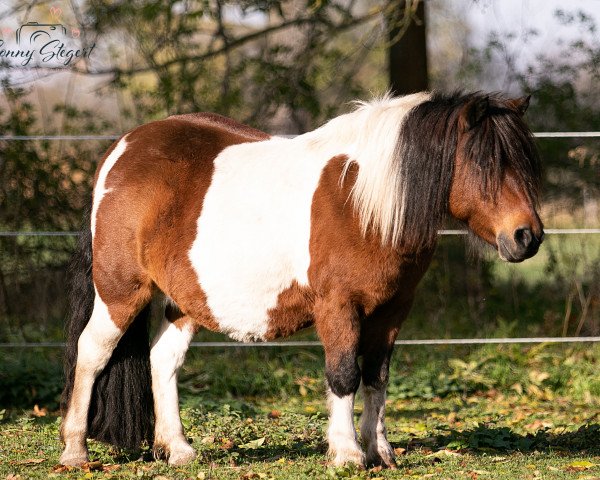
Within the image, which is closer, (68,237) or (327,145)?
(327,145)

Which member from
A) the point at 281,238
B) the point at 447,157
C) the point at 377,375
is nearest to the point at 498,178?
the point at 447,157

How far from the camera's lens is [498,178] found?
369cm

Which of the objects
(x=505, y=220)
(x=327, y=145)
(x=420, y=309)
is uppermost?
(x=327, y=145)

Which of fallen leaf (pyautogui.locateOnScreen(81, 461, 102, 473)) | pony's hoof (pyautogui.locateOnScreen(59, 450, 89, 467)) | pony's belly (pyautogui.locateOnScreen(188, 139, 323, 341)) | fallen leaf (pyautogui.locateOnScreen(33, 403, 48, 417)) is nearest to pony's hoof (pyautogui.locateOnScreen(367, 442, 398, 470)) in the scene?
pony's belly (pyautogui.locateOnScreen(188, 139, 323, 341))

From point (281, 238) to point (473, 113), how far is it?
1096mm

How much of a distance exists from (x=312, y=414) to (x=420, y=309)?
287cm

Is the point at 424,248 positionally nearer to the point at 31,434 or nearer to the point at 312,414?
the point at 312,414

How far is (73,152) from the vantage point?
8.48m

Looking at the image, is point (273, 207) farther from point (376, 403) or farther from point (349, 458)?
point (349, 458)

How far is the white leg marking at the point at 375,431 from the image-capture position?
4.16 meters

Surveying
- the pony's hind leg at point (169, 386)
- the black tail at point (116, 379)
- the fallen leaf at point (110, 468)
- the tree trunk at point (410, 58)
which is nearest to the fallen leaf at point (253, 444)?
the pony's hind leg at point (169, 386)

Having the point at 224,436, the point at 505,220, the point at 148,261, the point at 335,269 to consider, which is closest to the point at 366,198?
the point at 335,269

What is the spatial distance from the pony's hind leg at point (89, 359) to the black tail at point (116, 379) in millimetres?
56

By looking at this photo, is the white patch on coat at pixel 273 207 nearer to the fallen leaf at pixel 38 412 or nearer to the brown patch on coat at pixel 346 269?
the brown patch on coat at pixel 346 269
